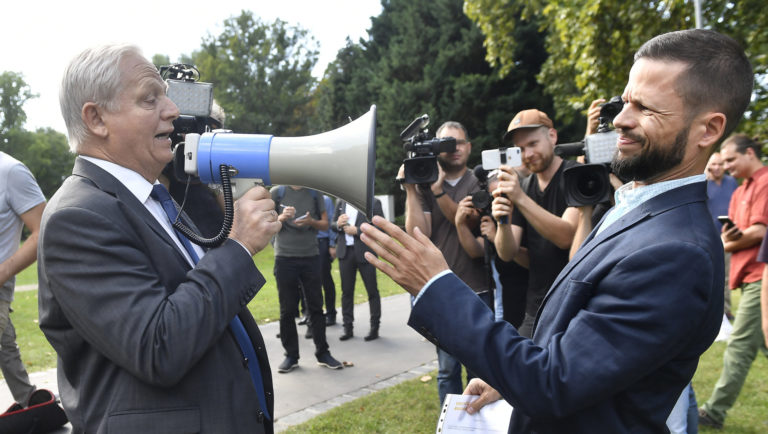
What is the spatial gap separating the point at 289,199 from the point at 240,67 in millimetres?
36069

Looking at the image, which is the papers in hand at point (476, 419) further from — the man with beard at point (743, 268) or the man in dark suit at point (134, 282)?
the man with beard at point (743, 268)

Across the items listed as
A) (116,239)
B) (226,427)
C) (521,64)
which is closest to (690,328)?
(226,427)

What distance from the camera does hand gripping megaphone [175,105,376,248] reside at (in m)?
1.62

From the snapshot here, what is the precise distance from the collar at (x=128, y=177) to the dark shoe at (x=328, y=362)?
14.1ft

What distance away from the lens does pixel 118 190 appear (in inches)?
59.0

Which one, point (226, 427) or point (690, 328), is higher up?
point (690, 328)

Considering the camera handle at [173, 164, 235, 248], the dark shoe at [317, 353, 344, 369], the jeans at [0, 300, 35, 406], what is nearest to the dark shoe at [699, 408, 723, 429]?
the dark shoe at [317, 353, 344, 369]

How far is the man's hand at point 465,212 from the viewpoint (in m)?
3.78

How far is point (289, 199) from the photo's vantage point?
605cm

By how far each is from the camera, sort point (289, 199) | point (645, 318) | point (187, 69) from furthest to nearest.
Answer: point (289, 199)
point (187, 69)
point (645, 318)

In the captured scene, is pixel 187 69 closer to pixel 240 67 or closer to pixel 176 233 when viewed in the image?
pixel 176 233

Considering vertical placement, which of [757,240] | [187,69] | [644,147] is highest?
[187,69]

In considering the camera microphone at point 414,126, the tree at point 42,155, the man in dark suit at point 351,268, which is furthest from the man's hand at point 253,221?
the tree at point 42,155

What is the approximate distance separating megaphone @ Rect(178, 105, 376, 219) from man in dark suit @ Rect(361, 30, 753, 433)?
30 cm
